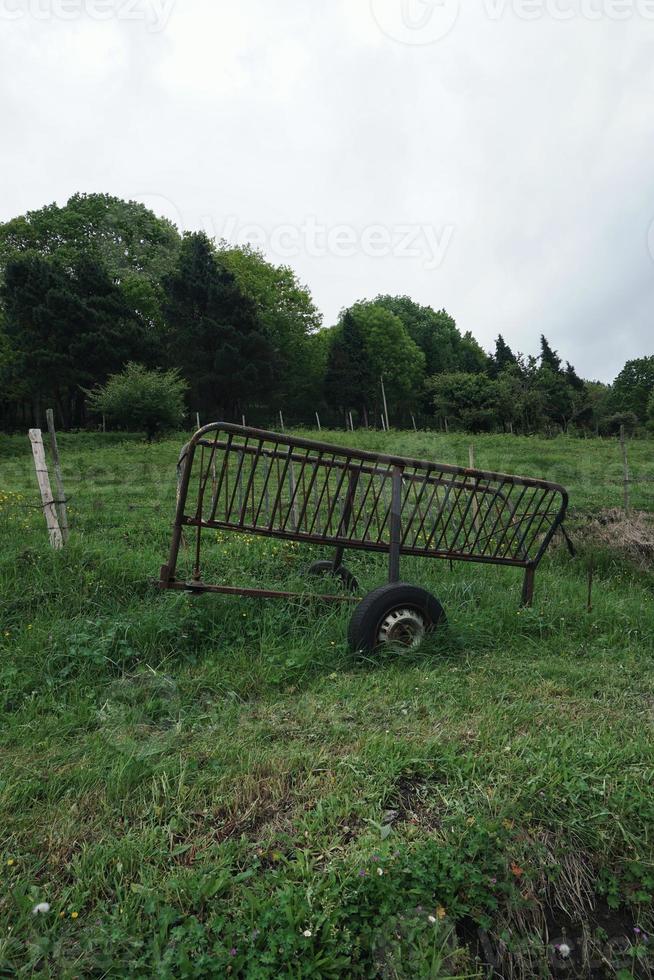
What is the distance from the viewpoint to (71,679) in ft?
12.7

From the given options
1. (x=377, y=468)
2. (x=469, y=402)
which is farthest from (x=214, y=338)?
(x=377, y=468)

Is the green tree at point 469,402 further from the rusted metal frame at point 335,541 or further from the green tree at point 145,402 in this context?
the rusted metal frame at point 335,541

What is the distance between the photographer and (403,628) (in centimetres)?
442

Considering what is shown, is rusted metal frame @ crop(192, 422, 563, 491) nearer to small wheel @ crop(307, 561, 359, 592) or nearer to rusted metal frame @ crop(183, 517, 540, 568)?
rusted metal frame @ crop(183, 517, 540, 568)

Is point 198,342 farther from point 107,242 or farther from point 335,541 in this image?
point 335,541

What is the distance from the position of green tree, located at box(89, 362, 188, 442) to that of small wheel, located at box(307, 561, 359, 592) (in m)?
18.6

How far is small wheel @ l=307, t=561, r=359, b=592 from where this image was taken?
19.4 feet

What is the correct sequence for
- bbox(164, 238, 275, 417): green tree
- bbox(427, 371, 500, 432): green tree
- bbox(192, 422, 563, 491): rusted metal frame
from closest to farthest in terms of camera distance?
bbox(192, 422, 563, 491): rusted metal frame, bbox(164, 238, 275, 417): green tree, bbox(427, 371, 500, 432): green tree

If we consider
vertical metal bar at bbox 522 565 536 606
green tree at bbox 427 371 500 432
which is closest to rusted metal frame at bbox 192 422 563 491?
vertical metal bar at bbox 522 565 536 606

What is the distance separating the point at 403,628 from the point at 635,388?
68.1 metres

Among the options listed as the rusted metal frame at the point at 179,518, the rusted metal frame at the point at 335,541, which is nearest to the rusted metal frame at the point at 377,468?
the rusted metal frame at the point at 179,518

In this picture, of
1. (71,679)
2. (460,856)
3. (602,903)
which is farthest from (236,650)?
(602,903)

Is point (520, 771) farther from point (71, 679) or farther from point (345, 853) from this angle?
point (71, 679)

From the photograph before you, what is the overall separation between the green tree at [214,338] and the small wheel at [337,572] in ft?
94.1
